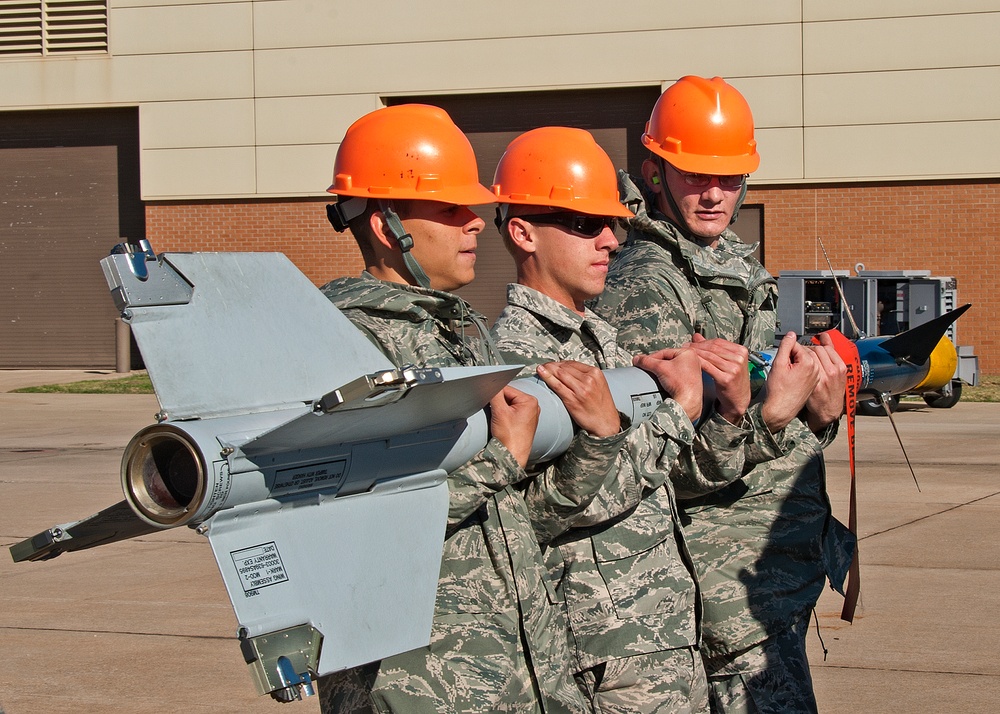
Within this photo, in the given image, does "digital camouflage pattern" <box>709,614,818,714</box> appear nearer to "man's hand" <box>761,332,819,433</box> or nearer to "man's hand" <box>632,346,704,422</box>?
"man's hand" <box>761,332,819,433</box>

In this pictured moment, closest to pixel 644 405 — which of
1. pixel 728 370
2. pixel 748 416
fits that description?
pixel 728 370

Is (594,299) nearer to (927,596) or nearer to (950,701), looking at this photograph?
(950,701)

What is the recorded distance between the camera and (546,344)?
10.5 feet

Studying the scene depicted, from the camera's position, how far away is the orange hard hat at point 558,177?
3340mm

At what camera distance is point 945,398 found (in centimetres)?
1479

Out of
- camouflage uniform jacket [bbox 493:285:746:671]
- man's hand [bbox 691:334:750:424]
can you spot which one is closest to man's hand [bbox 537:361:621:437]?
camouflage uniform jacket [bbox 493:285:746:671]

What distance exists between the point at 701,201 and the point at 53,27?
782 inches

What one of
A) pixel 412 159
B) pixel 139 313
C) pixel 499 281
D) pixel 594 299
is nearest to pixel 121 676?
pixel 594 299

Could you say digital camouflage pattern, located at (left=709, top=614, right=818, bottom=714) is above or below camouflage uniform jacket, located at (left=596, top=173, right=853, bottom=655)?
below

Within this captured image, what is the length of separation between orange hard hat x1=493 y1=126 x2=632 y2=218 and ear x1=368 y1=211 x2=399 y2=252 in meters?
0.55

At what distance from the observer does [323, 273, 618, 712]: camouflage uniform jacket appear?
2.47 m

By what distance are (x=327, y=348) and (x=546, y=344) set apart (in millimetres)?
1008

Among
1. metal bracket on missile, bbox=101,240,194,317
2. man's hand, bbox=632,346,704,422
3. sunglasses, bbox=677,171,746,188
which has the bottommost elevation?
man's hand, bbox=632,346,704,422

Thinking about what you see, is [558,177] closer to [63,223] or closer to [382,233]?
[382,233]
